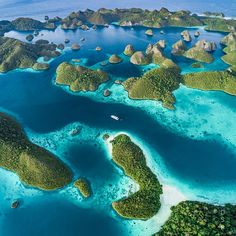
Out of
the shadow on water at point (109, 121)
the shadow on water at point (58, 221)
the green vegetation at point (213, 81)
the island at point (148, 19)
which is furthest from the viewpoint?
the island at point (148, 19)

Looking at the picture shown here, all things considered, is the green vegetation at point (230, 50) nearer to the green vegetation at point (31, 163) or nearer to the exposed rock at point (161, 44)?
the exposed rock at point (161, 44)

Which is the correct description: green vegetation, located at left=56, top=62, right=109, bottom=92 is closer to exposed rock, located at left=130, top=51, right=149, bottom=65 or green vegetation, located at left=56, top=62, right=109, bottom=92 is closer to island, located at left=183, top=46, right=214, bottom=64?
exposed rock, located at left=130, top=51, right=149, bottom=65

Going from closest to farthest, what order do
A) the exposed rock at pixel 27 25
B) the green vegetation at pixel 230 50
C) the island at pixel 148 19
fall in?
the green vegetation at pixel 230 50, the island at pixel 148 19, the exposed rock at pixel 27 25

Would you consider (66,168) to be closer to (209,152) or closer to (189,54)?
(209,152)

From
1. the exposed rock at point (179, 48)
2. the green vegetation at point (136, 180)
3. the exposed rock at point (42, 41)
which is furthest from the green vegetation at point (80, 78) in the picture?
the exposed rock at point (42, 41)

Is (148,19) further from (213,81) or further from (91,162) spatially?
(91,162)

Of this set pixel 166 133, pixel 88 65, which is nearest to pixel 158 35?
pixel 88 65
